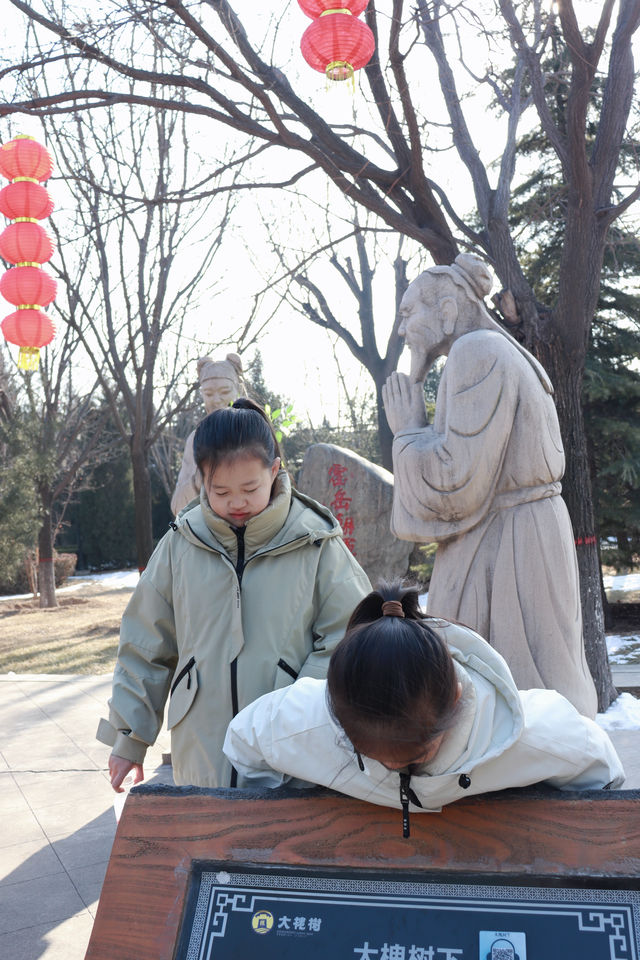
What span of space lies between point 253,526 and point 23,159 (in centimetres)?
632

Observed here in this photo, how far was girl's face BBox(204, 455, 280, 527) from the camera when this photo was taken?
1954mm

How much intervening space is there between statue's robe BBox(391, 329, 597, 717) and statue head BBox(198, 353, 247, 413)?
2.90 m

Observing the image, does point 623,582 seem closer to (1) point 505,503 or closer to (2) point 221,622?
(1) point 505,503

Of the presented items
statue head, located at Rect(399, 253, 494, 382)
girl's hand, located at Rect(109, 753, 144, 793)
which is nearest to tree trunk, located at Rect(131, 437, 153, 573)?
statue head, located at Rect(399, 253, 494, 382)

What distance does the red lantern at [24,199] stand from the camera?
23.7 ft

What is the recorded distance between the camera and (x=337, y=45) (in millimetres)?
4312

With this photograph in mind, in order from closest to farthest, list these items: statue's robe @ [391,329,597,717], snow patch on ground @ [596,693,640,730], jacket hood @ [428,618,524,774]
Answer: jacket hood @ [428,618,524,774]
statue's robe @ [391,329,597,717]
snow patch on ground @ [596,693,640,730]

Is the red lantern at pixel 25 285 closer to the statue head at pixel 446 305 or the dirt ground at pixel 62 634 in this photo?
the dirt ground at pixel 62 634

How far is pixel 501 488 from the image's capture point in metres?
2.80

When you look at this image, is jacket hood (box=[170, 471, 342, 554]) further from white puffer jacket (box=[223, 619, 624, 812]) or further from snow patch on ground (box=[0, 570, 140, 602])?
snow patch on ground (box=[0, 570, 140, 602])

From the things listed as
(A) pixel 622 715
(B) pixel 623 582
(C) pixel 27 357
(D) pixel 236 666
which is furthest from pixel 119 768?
(B) pixel 623 582

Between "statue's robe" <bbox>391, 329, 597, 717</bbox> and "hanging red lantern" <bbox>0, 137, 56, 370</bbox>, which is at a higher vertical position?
"hanging red lantern" <bbox>0, 137, 56, 370</bbox>

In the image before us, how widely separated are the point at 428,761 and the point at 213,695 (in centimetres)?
76

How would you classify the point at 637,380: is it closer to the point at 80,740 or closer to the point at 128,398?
the point at 128,398
